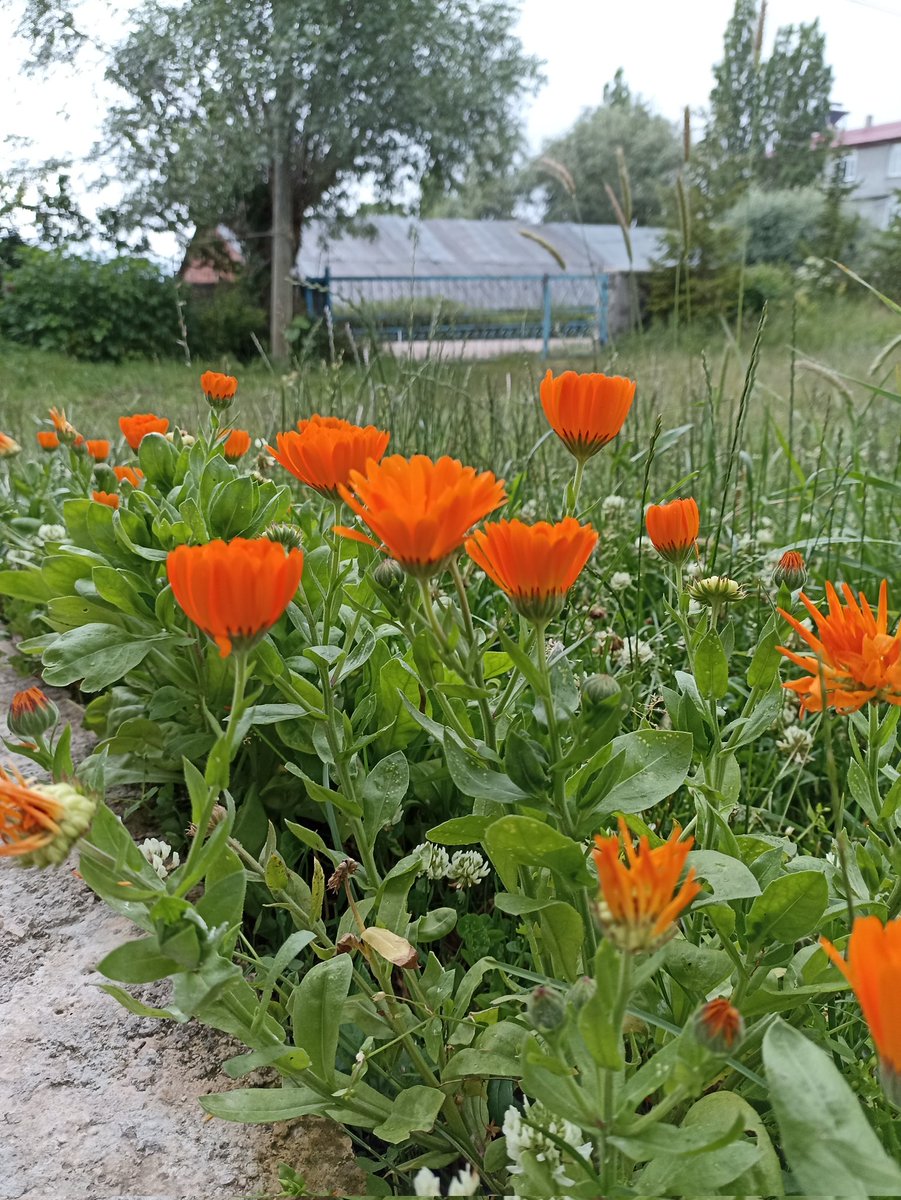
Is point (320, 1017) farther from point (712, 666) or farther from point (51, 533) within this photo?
point (51, 533)

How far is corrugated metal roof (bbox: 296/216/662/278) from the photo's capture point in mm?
15516

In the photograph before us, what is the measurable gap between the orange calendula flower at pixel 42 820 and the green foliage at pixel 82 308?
1229 cm

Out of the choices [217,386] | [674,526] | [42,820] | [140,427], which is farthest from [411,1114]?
[140,427]

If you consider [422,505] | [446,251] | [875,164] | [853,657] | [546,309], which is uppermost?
[875,164]

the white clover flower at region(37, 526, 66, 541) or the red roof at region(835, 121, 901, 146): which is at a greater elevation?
the red roof at region(835, 121, 901, 146)

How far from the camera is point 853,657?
2.19 feet

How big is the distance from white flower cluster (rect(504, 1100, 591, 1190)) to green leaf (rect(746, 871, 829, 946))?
0.19 m

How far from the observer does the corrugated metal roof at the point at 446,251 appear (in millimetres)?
15516

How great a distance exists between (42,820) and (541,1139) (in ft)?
1.33

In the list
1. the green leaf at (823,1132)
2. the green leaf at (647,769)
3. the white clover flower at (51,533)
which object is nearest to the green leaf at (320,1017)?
the green leaf at (647,769)

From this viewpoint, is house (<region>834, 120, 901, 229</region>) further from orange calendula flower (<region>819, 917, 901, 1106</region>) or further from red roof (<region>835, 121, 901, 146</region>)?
orange calendula flower (<region>819, 917, 901, 1106</region>)

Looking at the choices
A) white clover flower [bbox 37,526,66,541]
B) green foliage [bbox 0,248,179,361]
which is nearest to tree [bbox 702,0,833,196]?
green foliage [bbox 0,248,179,361]

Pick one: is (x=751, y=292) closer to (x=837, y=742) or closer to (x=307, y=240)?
(x=307, y=240)

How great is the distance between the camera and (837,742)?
1.54m
